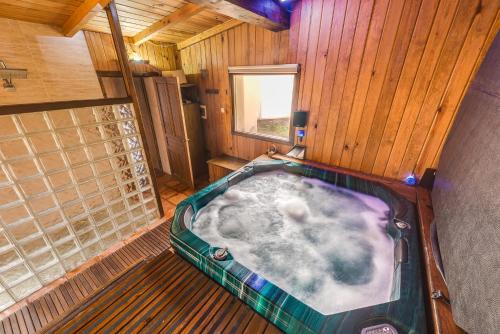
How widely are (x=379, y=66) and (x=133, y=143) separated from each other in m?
2.72

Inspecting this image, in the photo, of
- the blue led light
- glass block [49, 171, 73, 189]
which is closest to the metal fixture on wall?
glass block [49, 171, 73, 189]

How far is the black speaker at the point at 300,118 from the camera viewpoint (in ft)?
7.90

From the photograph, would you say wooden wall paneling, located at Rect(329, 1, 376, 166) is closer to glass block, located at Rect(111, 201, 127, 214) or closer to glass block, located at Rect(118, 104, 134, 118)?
glass block, located at Rect(118, 104, 134, 118)

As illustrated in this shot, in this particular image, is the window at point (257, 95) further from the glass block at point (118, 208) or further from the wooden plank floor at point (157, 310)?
the wooden plank floor at point (157, 310)

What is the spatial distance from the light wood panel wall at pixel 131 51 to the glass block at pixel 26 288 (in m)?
2.52

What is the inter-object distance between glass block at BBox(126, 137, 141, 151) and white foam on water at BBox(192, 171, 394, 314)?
1056 mm

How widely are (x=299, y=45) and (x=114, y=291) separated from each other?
109 inches

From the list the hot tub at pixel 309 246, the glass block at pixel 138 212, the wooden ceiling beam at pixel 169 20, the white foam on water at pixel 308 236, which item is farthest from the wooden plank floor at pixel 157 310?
the wooden ceiling beam at pixel 169 20

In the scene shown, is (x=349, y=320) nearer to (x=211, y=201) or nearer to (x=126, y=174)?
(x=211, y=201)

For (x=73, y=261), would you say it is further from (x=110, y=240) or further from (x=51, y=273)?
(x=110, y=240)

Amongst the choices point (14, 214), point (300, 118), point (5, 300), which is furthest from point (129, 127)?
point (300, 118)

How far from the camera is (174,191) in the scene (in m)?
3.36

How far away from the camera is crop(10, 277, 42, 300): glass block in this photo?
1746 mm

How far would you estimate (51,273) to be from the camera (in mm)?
1929
